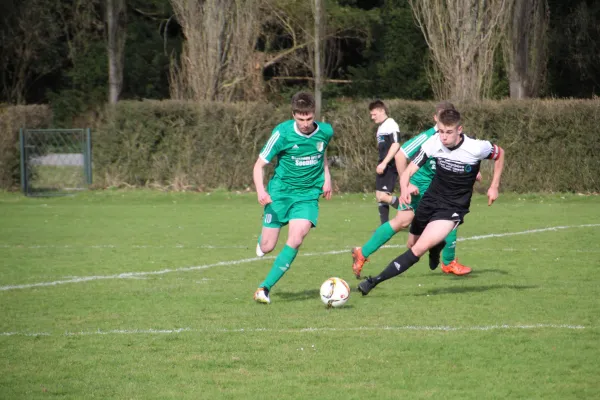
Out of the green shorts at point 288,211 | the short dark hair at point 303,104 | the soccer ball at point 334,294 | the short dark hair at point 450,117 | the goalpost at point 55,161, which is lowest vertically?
the goalpost at point 55,161

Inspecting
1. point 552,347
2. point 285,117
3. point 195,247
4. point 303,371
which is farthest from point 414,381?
point 285,117

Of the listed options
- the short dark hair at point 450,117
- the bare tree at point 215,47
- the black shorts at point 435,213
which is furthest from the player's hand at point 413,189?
the bare tree at point 215,47

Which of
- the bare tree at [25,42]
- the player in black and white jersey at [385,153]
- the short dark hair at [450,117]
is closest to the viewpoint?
the short dark hair at [450,117]

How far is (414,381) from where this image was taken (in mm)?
5848

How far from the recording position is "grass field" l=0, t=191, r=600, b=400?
5.84 metres

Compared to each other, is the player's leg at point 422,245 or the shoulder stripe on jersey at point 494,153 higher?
the shoulder stripe on jersey at point 494,153

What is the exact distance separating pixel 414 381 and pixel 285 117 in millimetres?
18430

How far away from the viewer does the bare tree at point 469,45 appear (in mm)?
24875

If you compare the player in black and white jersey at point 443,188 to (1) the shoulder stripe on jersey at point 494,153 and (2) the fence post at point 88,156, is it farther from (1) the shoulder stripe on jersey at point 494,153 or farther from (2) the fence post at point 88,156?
(2) the fence post at point 88,156

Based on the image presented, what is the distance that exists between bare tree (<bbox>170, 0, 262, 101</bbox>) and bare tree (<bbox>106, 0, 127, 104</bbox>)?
7529mm

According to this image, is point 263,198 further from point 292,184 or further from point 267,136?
point 267,136

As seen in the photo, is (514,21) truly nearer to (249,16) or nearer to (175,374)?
(249,16)

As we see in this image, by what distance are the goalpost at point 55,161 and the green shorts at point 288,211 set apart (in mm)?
15619

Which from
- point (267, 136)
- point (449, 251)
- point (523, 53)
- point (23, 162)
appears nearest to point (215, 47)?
point (267, 136)
